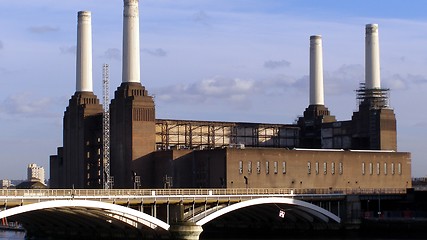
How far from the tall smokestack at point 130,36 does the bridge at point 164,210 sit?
2230 cm

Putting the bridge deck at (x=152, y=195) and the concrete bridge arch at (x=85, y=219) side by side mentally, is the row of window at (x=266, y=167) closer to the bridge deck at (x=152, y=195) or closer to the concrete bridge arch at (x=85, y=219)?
the bridge deck at (x=152, y=195)

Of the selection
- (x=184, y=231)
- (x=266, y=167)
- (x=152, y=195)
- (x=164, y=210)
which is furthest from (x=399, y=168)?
(x=152, y=195)

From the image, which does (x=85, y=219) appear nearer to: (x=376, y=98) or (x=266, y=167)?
(x=266, y=167)

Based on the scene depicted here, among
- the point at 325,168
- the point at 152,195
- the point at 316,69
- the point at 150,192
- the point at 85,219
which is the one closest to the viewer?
the point at 152,195

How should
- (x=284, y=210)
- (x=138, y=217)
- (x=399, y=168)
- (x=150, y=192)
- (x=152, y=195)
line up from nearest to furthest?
(x=138, y=217)
(x=152, y=195)
(x=150, y=192)
(x=284, y=210)
(x=399, y=168)

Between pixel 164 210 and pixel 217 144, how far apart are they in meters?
44.6

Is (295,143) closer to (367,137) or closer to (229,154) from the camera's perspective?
(367,137)

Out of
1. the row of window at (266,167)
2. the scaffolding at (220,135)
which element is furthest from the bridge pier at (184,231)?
the scaffolding at (220,135)

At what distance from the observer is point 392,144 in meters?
137

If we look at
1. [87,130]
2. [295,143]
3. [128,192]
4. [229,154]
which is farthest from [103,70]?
[128,192]

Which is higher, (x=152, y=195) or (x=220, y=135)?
(x=220, y=135)

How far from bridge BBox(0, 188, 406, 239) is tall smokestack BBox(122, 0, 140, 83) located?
22.3 m

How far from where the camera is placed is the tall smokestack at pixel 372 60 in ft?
450

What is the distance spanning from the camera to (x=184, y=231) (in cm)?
9025
